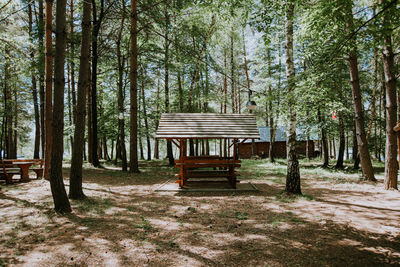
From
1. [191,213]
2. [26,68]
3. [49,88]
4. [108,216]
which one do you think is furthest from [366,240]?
[26,68]

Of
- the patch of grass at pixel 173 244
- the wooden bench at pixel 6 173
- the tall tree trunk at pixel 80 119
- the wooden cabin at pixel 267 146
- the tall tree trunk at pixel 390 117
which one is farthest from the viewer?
the wooden cabin at pixel 267 146

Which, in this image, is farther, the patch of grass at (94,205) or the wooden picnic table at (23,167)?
the wooden picnic table at (23,167)

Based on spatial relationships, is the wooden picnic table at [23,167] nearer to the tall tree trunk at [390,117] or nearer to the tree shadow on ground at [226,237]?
the tree shadow on ground at [226,237]

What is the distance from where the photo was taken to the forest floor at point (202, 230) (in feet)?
11.0

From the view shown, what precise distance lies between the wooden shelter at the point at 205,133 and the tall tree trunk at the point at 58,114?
327 cm

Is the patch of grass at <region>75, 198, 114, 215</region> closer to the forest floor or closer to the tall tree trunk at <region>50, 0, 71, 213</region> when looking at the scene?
the forest floor

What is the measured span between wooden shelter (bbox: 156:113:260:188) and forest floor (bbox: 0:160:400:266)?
4.27 ft

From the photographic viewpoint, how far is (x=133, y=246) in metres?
3.76

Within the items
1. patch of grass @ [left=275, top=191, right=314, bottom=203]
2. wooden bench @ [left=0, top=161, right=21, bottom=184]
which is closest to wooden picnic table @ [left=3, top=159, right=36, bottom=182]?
wooden bench @ [left=0, top=161, right=21, bottom=184]

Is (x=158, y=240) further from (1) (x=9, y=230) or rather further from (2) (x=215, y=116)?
(2) (x=215, y=116)

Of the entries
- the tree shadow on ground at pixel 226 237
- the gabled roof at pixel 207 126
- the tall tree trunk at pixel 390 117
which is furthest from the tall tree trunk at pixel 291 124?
the tall tree trunk at pixel 390 117

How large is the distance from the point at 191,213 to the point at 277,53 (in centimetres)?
1696

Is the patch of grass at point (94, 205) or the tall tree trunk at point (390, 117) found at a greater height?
the tall tree trunk at point (390, 117)

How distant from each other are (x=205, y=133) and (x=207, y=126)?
0.59m
